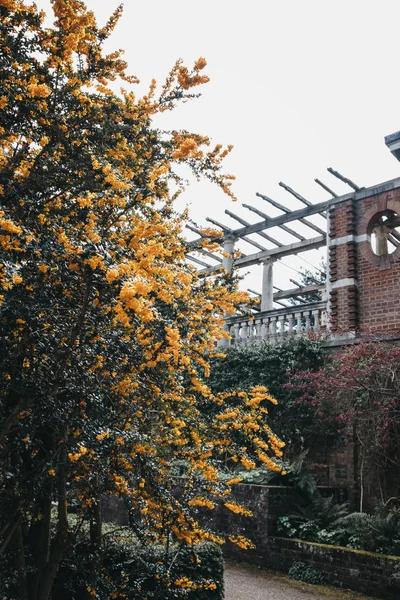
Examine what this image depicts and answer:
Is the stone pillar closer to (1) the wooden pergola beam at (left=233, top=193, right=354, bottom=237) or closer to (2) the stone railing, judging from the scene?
(1) the wooden pergola beam at (left=233, top=193, right=354, bottom=237)

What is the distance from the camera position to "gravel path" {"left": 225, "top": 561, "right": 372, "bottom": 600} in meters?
6.92

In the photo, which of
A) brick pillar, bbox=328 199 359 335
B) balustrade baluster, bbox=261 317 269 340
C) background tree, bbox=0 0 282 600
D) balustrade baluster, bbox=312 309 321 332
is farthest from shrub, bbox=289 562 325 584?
balustrade baluster, bbox=261 317 269 340

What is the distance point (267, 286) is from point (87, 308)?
12.6 m

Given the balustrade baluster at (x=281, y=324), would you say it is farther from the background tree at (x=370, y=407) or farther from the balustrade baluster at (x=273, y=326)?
the background tree at (x=370, y=407)

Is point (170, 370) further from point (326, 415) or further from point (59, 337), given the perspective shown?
point (326, 415)

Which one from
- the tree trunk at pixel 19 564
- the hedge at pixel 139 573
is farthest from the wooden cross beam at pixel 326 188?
the tree trunk at pixel 19 564

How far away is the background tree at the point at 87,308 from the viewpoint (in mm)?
3021

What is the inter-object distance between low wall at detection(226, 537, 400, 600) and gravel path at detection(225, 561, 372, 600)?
237mm

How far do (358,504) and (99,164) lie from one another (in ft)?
30.4

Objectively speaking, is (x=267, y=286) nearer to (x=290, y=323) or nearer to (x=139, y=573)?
(x=290, y=323)

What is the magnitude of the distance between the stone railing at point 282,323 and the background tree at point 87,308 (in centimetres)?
789

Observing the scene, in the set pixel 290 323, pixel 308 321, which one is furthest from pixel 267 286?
pixel 308 321

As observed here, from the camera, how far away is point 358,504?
10.2 m

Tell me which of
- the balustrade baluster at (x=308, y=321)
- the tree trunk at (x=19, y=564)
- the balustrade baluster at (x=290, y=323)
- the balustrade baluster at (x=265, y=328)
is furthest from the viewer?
the balustrade baluster at (x=265, y=328)
